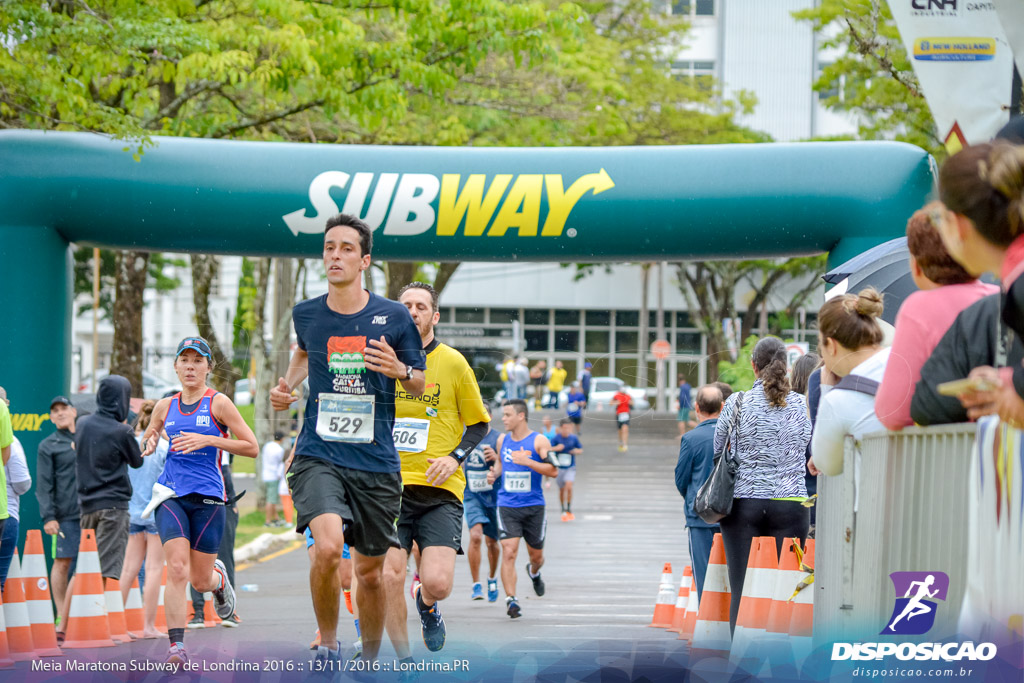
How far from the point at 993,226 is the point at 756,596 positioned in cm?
391

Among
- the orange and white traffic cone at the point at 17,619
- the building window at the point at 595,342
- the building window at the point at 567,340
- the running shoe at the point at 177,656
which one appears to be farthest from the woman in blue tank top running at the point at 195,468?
the building window at the point at 595,342

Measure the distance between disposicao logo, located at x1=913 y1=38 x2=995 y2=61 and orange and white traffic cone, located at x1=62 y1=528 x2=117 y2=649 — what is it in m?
5.81

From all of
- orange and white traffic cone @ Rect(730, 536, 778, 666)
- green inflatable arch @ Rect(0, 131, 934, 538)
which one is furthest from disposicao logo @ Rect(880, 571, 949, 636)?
green inflatable arch @ Rect(0, 131, 934, 538)

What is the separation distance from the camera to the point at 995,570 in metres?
2.82

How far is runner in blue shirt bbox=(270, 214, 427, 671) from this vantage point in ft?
18.4

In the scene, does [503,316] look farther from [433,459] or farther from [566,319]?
[433,459]

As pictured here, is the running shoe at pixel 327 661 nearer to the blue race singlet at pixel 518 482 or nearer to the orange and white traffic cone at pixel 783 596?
the orange and white traffic cone at pixel 783 596

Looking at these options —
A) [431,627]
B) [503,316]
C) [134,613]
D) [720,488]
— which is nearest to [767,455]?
[720,488]

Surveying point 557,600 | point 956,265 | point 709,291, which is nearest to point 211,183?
point 557,600

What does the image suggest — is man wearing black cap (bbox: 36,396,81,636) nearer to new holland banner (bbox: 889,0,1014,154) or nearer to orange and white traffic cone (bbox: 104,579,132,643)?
orange and white traffic cone (bbox: 104,579,132,643)

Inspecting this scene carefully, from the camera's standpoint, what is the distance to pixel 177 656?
21.0 ft

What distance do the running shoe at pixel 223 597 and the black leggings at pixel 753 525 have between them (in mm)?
3475

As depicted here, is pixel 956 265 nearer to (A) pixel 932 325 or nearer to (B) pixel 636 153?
(A) pixel 932 325

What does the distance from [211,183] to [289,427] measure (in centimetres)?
204
